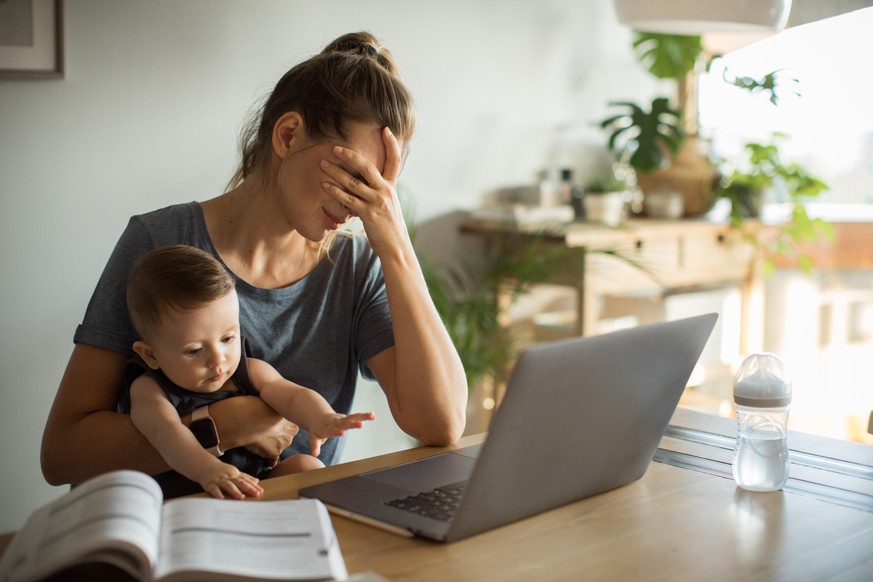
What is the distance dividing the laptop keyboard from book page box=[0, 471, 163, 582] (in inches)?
11.3

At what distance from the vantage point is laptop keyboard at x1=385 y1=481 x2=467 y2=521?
108cm

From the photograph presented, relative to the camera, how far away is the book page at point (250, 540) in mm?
852

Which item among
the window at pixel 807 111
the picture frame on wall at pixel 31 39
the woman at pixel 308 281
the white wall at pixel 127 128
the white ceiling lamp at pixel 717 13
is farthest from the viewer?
the window at pixel 807 111

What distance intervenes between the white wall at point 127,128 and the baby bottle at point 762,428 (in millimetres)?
1779

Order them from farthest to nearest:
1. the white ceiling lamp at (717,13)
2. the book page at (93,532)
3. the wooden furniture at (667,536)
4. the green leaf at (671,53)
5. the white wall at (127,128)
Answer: the green leaf at (671,53) < the white wall at (127,128) < the white ceiling lamp at (717,13) < the wooden furniture at (667,536) < the book page at (93,532)

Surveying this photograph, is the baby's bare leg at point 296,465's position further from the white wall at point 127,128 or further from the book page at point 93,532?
the white wall at point 127,128

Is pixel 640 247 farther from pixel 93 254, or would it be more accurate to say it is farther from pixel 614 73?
pixel 93 254

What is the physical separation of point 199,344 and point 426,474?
0.37 meters

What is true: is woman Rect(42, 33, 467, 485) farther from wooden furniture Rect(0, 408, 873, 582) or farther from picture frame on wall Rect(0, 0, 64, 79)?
picture frame on wall Rect(0, 0, 64, 79)

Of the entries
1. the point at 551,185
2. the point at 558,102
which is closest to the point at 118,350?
the point at 551,185

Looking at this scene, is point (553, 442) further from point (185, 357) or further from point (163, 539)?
point (185, 357)

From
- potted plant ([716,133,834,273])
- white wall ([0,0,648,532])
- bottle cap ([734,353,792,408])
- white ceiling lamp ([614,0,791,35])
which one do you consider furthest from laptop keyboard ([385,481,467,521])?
potted plant ([716,133,834,273])

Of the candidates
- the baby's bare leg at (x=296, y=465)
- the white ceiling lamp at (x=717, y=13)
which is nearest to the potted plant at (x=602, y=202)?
the white ceiling lamp at (x=717, y=13)

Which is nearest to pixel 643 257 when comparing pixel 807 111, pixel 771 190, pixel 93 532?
pixel 771 190
